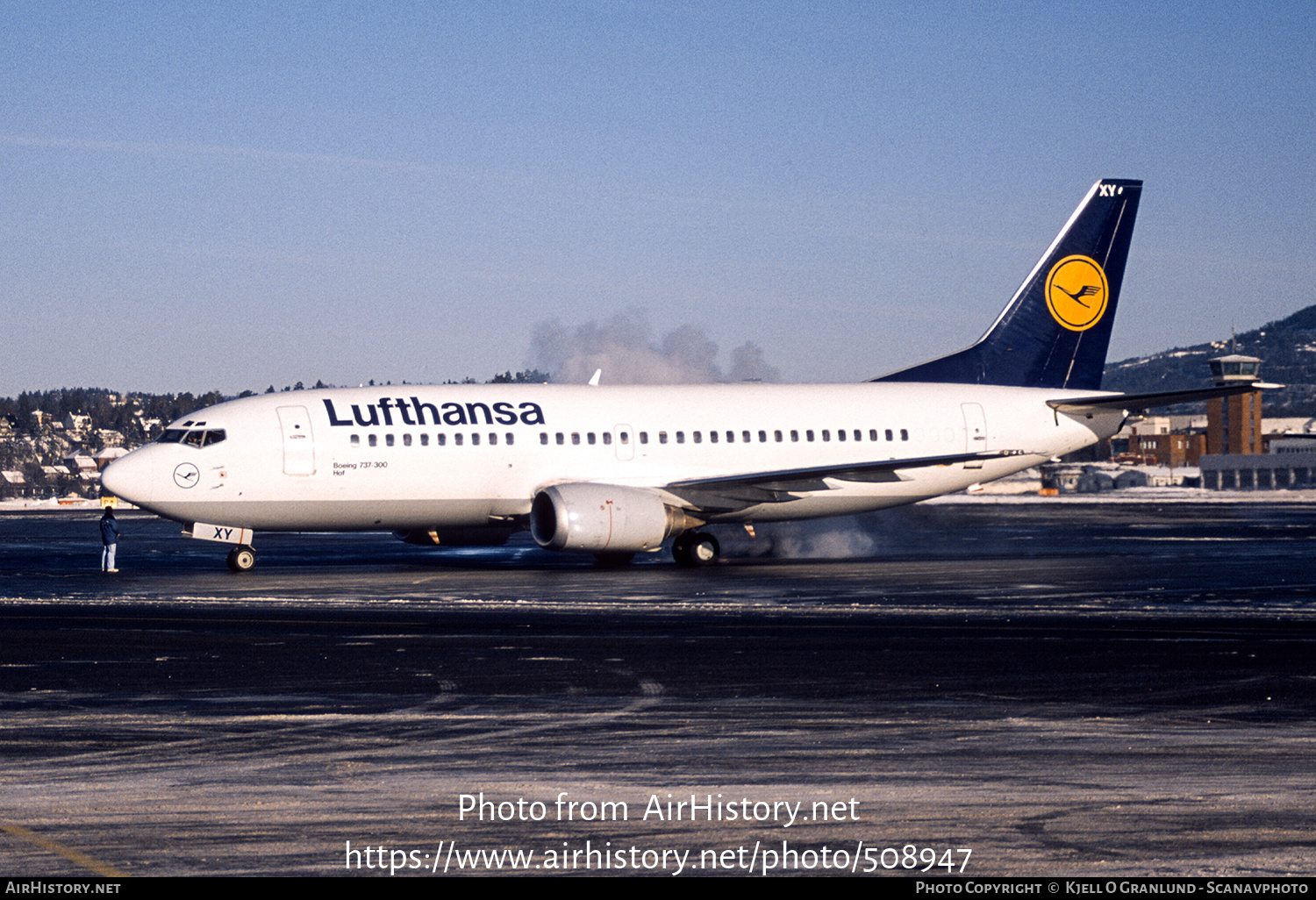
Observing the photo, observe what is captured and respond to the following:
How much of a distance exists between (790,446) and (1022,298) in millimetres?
8597

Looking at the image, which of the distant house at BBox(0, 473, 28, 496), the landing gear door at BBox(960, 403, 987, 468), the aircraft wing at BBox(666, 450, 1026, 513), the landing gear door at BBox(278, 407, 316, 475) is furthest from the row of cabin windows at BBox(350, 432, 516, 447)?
the distant house at BBox(0, 473, 28, 496)

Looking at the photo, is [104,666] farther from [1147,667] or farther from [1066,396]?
[1066,396]

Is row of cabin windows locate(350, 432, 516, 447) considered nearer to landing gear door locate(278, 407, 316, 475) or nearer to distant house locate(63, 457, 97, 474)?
landing gear door locate(278, 407, 316, 475)

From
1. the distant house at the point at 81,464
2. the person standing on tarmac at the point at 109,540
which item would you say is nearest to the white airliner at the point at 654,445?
the person standing on tarmac at the point at 109,540

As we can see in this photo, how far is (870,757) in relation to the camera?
422 inches

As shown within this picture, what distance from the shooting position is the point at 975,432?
3694 cm

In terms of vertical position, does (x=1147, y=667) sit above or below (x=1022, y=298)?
below

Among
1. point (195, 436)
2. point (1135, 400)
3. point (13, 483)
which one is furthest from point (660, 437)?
point (13, 483)

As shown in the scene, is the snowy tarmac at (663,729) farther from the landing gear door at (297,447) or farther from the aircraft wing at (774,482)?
the aircraft wing at (774,482)

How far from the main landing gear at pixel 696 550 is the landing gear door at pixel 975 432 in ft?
23.9

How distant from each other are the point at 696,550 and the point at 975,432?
324 inches

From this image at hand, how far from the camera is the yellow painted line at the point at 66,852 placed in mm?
7625

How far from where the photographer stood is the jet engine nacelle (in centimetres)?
3091
